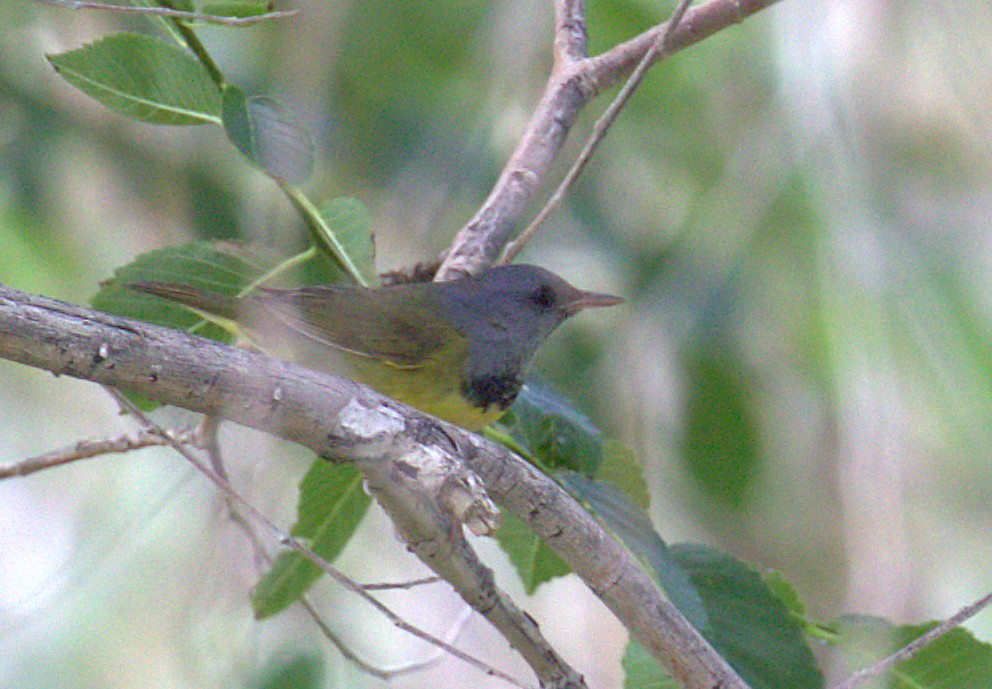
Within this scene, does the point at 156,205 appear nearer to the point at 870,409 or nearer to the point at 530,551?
the point at 530,551

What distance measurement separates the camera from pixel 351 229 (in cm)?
276

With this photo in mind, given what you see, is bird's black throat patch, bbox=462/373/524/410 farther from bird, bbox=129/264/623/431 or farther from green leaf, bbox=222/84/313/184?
green leaf, bbox=222/84/313/184

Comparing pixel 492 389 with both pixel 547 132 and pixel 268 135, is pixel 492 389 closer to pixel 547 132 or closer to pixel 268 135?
pixel 547 132

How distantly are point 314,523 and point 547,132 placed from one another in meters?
1.25

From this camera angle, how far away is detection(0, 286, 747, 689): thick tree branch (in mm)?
1504

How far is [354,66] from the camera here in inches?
207

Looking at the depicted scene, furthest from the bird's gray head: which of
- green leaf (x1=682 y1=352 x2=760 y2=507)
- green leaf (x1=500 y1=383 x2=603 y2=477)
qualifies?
green leaf (x1=682 y1=352 x2=760 y2=507)

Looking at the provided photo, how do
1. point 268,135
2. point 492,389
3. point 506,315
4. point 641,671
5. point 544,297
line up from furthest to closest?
1. point 544,297
2. point 506,315
3. point 492,389
4. point 268,135
5. point 641,671

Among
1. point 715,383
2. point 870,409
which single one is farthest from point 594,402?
point 870,409

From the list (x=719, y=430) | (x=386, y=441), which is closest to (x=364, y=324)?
(x=386, y=441)

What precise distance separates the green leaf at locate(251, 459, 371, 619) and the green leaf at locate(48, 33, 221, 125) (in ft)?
2.90

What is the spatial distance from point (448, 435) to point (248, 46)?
4.14 metres

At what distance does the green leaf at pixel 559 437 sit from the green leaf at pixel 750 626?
28cm

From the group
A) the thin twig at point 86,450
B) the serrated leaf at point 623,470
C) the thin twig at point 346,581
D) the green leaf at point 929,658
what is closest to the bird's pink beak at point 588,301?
the serrated leaf at point 623,470
